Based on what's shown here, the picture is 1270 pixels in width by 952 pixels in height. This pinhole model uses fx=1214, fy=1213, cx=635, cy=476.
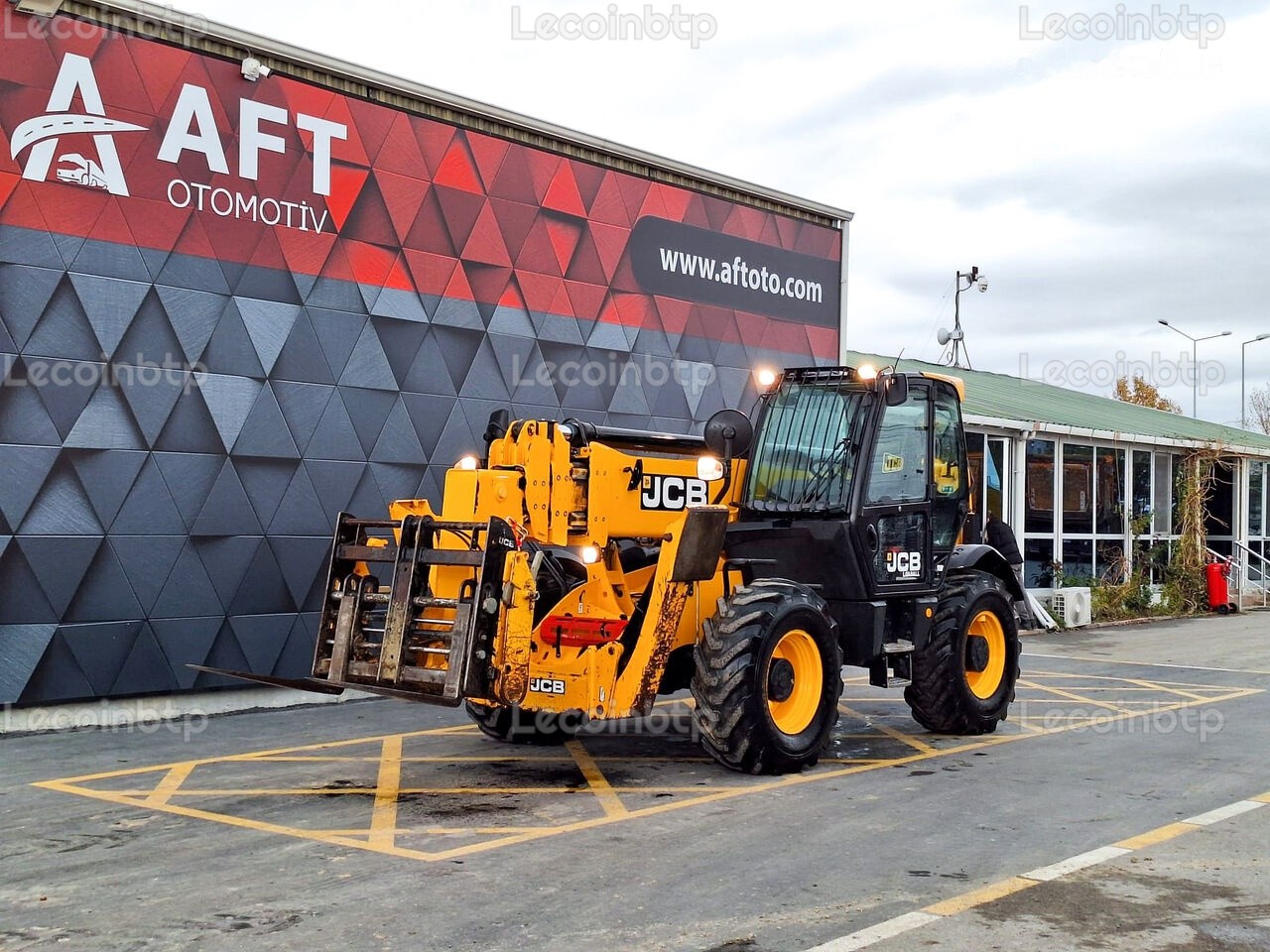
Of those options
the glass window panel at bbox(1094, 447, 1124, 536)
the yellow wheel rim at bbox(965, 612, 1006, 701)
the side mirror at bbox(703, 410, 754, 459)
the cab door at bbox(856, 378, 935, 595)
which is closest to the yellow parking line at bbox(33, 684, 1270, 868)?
the yellow wheel rim at bbox(965, 612, 1006, 701)

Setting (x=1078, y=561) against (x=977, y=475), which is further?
(x=1078, y=561)

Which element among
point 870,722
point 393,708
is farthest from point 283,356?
point 870,722

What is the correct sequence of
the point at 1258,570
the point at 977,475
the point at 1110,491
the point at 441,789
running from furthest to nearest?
the point at 1258,570 → the point at 1110,491 → the point at 977,475 → the point at 441,789

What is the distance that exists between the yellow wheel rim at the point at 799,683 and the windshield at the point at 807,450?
1.20 meters

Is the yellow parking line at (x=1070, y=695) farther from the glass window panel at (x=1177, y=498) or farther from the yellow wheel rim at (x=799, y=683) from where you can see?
the glass window panel at (x=1177, y=498)

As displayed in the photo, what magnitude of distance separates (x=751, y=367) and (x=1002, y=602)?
6630mm

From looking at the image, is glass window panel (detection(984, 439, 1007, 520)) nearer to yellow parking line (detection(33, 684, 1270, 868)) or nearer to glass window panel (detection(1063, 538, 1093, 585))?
glass window panel (detection(1063, 538, 1093, 585))

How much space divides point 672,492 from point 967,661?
123 inches

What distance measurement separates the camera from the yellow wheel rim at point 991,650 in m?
10.4

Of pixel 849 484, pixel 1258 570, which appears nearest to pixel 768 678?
pixel 849 484

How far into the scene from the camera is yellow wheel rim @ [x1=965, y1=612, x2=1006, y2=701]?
10.4 meters

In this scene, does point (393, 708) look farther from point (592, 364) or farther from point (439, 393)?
point (592, 364)

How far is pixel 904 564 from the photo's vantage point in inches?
378

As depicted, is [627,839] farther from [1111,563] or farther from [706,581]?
[1111,563]
